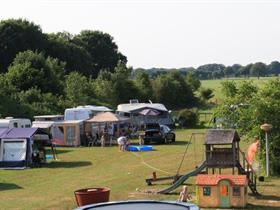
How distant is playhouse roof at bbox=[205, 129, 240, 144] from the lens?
18750 mm

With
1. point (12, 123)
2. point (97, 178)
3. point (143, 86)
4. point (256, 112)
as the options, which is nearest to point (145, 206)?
point (97, 178)

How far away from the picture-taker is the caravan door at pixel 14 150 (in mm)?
26609

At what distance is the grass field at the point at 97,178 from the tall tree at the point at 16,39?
40897 millimetres

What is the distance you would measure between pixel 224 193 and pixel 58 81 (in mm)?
46244

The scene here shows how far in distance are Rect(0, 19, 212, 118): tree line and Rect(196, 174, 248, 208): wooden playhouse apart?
30.4 m

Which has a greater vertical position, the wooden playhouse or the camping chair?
the camping chair

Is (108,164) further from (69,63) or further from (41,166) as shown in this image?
(69,63)

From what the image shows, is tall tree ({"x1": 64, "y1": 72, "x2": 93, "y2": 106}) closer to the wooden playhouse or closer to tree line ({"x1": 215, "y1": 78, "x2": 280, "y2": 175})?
tree line ({"x1": 215, "y1": 78, "x2": 280, "y2": 175})

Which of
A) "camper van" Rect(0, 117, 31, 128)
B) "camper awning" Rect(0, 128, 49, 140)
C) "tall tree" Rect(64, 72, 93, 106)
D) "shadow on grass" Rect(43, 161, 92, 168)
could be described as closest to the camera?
"shadow on grass" Rect(43, 161, 92, 168)

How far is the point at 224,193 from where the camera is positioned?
15797 mm

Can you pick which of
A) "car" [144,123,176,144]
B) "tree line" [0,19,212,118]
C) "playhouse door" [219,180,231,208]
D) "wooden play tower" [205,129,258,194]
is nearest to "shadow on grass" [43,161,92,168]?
"wooden play tower" [205,129,258,194]

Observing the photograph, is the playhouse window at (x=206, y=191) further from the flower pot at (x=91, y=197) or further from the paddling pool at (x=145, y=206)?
the paddling pool at (x=145, y=206)

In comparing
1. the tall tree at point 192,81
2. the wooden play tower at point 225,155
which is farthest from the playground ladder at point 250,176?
the tall tree at point 192,81

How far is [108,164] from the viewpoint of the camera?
88.1 ft
